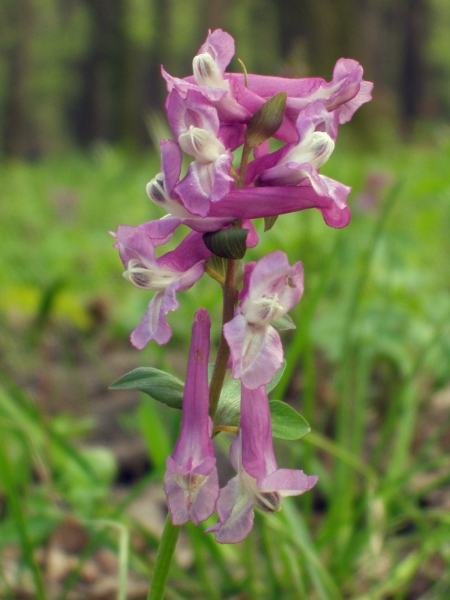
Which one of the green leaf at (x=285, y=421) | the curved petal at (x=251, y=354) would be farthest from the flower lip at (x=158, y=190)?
the green leaf at (x=285, y=421)

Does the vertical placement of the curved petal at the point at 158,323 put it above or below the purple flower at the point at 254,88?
below

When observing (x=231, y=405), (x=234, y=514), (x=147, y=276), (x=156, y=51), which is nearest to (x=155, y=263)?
(x=147, y=276)

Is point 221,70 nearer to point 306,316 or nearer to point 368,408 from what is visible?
point 306,316

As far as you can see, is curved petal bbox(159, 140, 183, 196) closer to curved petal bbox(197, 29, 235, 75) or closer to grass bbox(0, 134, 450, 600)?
curved petal bbox(197, 29, 235, 75)

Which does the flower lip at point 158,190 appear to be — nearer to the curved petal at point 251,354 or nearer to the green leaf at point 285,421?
the curved petal at point 251,354

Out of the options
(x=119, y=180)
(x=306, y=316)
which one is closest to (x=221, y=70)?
(x=306, y=316)

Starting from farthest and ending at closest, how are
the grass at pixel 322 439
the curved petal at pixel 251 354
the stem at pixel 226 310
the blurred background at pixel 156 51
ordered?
the blurred background at pixel 156 51
the grass at pixel 322 439
the stem at pixel 226 310
the curved petal at pixel 251 354
